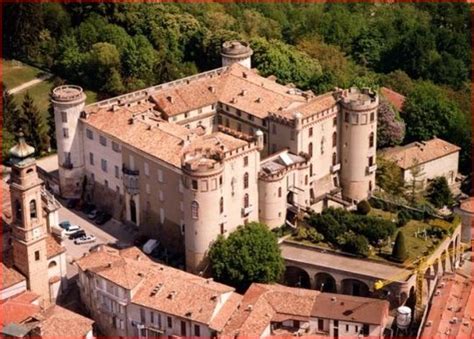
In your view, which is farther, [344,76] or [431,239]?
[344,76]

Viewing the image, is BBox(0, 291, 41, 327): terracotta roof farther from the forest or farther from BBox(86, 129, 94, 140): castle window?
the forest

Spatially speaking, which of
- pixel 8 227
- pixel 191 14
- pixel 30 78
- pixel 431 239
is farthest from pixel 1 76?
pixel 431 239

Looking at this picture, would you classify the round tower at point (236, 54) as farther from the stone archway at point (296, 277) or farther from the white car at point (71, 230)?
the stone archway at point (296, 277)

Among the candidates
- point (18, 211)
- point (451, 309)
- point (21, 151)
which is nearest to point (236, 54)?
point (21, 151)

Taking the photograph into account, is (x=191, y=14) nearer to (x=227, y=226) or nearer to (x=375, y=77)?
(x=375, y=77)

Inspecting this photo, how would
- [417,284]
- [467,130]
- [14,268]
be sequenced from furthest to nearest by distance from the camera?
[467,130], [417,284], [14,268]

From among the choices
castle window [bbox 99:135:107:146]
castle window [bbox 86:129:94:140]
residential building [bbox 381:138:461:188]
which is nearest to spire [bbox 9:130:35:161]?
castle window [bbox 99:135:107:146]
